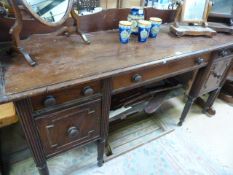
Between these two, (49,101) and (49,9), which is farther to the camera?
(49,9)

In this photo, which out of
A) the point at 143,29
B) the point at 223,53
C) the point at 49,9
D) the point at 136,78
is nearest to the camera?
the point at 49,9

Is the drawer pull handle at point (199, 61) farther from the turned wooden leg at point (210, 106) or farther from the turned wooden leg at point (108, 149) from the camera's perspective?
the turned wooden leg at point (108, 149)

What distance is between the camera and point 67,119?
829 millimetres

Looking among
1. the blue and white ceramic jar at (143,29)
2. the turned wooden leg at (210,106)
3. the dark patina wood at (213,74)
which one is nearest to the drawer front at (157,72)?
the dark patina wood at (213,74)

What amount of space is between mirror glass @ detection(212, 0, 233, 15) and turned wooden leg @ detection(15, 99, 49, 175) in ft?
4.99

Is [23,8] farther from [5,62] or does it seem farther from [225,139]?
[225,139]

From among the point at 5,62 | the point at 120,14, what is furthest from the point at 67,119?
the point at 120,14

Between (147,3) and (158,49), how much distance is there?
754mm

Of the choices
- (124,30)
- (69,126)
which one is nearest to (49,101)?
(69,126)

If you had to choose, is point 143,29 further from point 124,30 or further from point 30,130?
point 30,130

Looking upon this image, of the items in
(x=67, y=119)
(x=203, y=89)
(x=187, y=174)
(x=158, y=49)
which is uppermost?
(x=158, y=49)

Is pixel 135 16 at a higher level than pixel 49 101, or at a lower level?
higher

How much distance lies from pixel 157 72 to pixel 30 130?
Result: 2.32 feet

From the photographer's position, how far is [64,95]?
75 cm
